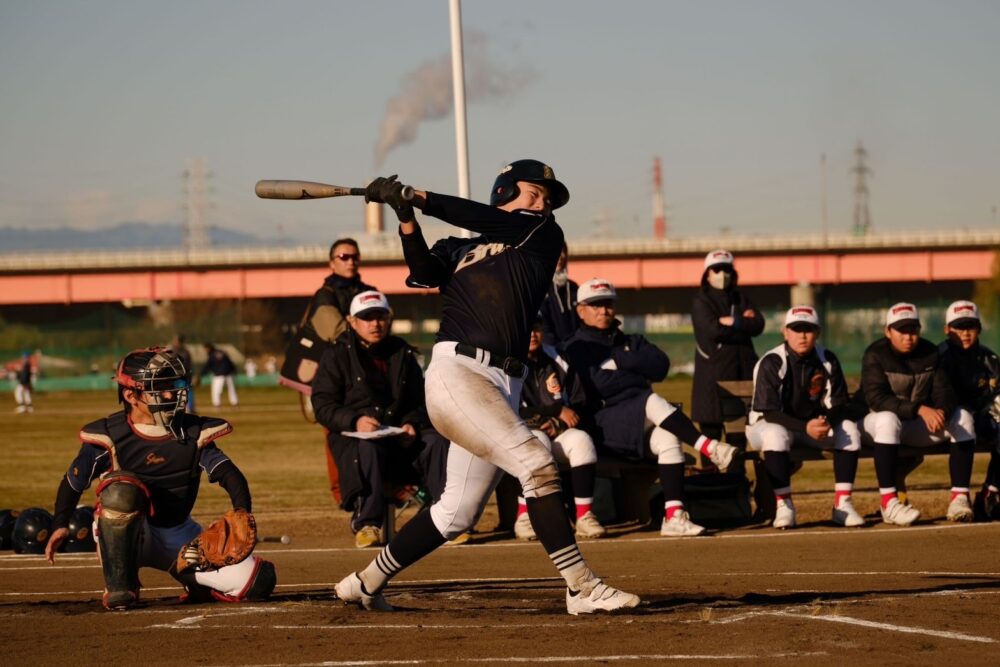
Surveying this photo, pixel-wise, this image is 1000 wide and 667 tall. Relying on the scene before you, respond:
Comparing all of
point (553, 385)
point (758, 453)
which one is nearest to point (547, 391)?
point (553, 385)

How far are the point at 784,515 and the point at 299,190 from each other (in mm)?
5749

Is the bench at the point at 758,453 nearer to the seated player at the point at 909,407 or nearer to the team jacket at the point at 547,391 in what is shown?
the seated player at the point at 909,407

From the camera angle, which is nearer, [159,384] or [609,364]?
[159,384]

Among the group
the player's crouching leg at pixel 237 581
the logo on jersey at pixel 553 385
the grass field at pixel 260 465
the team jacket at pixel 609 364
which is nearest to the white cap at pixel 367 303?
the logo on jersey at pixel 553 385

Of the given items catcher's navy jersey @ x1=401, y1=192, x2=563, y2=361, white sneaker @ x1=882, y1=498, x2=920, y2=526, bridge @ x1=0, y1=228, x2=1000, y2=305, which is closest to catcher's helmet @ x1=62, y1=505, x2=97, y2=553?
catcher's navy jersey @ x1=401, y1=192, x2=563, y2=361

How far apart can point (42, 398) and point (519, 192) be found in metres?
48.5

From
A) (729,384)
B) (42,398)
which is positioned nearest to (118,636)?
(729,384)

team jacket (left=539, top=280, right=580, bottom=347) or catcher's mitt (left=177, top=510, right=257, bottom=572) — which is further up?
team jacket (left=539, top=280, right=580, bottom=347)

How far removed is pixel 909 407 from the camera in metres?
11.6

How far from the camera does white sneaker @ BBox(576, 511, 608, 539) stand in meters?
11.0

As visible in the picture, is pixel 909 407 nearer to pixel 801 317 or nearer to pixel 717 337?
pixel 801 317

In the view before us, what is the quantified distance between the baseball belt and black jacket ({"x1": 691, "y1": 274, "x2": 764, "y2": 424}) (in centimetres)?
607

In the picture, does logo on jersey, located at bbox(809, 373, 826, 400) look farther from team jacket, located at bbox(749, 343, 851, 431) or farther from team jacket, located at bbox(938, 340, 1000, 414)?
team jacket, located at bbox(938, 340, 1000, 414)

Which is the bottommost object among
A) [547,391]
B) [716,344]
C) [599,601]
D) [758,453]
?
[758,453]
